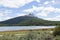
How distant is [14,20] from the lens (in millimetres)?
11828

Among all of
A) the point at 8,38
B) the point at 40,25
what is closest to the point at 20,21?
the point at 40,25

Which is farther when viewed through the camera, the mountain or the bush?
the bush

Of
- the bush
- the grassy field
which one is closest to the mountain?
the grassy field

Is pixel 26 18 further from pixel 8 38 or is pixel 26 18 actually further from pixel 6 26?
pixel 8 38

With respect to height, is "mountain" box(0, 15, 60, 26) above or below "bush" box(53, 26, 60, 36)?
above

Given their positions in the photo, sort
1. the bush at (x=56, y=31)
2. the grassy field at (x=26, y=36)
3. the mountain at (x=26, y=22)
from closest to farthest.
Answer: the grassy field at (x=26, y=36) → the mountain at (x=26, y=22) → the bush at (x=56, y=31)

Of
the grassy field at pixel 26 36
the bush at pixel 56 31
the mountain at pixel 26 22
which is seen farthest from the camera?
the bush at pixel 56 31

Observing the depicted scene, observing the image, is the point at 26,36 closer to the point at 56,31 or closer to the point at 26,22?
the point at 26,22

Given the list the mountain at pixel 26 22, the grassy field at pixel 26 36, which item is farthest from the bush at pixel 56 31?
the grassy field at pixel 26 36

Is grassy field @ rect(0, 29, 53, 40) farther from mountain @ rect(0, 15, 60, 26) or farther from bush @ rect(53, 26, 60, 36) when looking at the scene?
bush @ rect(53, 26, 60, 36)

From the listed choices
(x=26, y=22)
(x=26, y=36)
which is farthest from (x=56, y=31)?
(x=26, y=36)

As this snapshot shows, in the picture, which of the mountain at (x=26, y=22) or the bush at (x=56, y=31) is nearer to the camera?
the mountain at (x=26, y=22)

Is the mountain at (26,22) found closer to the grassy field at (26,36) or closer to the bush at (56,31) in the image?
the grassy field at (26,36)

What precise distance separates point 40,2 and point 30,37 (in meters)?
2.69
